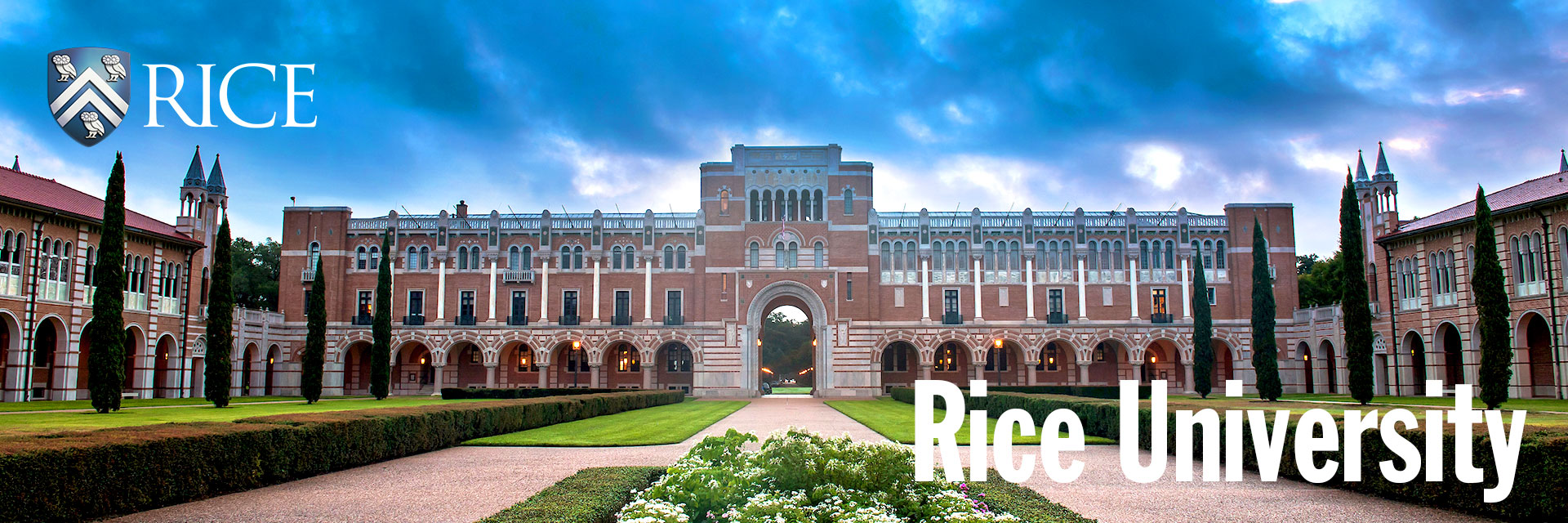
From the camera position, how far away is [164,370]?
41.4 m

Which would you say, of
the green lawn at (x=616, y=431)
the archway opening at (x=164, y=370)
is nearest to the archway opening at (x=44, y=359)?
the archway opening at (x=164, y=370)

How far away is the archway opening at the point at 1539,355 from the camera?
33.0 metres

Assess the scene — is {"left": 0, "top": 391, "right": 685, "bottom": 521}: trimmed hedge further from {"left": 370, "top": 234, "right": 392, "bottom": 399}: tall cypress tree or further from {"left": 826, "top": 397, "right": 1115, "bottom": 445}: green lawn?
{"left": 370, "top": 234, "right": 392, "bottom": 399}: tall cypress tree

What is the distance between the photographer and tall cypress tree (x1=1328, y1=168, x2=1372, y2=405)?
27.1 metres

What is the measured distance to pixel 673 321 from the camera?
4981cm

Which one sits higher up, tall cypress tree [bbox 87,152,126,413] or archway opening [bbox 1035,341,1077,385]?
tall cypress tree [bbox 87,152,126,413]

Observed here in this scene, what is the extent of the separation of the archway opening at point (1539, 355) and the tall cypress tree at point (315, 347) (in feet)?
135

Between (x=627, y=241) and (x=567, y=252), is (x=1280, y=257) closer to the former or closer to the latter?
(x=627, y=241)

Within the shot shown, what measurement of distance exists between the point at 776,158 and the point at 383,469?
3746 centimetres

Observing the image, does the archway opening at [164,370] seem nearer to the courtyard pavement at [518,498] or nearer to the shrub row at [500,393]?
the shrub row at [500,393]

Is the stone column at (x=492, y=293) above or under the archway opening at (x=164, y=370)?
above

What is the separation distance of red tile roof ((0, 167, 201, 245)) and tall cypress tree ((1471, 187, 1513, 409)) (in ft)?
138

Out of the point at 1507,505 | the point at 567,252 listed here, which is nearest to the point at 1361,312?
the point at 1507,505

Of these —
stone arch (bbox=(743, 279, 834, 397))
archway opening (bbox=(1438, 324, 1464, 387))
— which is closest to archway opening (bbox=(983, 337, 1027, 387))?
stone arch (bbox=(743, 279, 834, 397))
